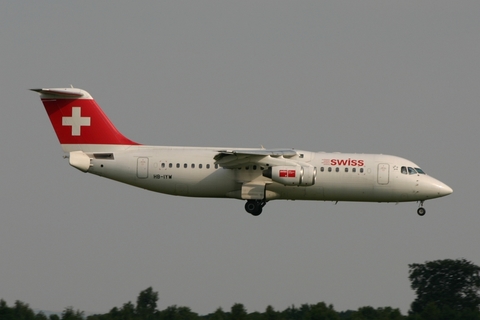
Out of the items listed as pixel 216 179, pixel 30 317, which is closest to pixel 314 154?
pixel 216 179

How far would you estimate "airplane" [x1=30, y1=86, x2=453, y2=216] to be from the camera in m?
42.7

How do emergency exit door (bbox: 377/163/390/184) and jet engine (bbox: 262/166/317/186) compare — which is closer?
jet engine (bbox: 262/166/317/186)

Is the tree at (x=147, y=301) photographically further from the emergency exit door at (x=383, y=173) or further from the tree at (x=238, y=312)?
the emergency exit door at (x=383, y=173)

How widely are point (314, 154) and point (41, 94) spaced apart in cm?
Result: 1297

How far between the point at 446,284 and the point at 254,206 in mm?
30559

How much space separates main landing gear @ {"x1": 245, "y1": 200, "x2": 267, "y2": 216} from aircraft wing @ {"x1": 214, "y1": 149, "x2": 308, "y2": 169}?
1.88 metres

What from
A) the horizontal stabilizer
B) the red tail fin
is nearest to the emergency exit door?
the red tail fin

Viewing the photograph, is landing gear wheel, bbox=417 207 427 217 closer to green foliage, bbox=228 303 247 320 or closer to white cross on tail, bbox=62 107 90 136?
green foliage, bbox=228 303 247 320

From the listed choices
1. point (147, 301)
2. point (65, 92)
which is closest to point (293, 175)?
point (65, 92)

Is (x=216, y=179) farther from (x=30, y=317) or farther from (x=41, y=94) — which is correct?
(x=30, y=317)

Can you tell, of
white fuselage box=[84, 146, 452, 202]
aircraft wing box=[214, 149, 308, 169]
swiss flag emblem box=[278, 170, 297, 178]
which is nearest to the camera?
aircraft wing box=[214, 149, 308, 169]

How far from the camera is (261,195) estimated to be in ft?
140

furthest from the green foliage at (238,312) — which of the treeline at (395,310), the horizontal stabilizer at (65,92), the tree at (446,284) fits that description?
the tree at (446,284)

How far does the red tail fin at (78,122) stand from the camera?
44250 millimetres
